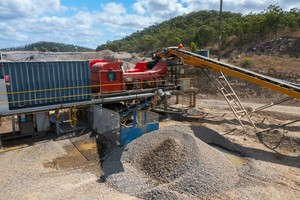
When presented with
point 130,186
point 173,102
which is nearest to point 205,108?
point 173,102

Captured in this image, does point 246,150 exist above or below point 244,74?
below

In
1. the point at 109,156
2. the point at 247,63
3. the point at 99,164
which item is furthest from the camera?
the point at 247,63

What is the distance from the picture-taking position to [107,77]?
14.3 metres

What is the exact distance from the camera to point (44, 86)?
12422 millimetres

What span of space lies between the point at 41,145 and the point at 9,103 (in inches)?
89.4

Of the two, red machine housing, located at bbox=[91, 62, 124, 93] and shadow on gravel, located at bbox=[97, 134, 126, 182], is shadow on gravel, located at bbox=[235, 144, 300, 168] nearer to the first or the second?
shadow on gravel, located at bbox=[97, 134, 126, 182]

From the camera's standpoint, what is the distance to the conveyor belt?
477 inches

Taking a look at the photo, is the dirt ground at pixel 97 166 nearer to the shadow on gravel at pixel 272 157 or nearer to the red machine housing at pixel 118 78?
the shadow on gravel at pixel 272 157

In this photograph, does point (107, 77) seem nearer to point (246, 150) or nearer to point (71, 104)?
point (71, 104)

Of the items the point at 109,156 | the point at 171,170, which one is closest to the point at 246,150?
the point at 171,170

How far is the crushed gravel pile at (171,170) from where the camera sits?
828 cm

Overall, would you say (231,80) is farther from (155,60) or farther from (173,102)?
(155,60)

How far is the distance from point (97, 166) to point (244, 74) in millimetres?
8469

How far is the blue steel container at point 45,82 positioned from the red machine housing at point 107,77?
2.80ft
